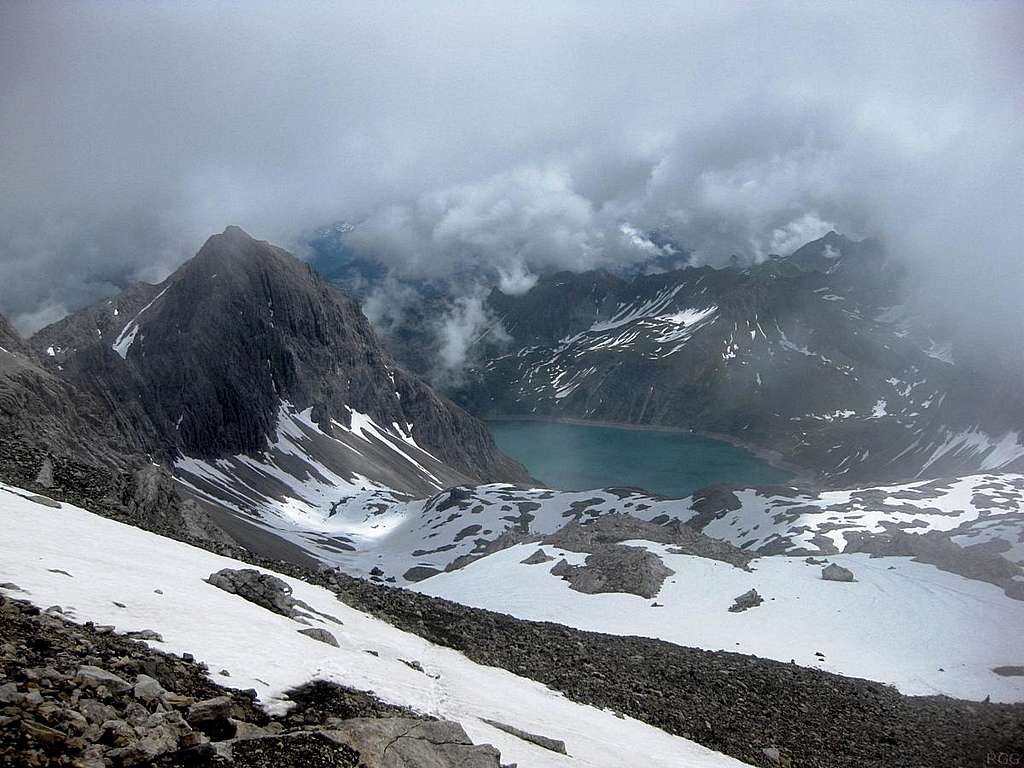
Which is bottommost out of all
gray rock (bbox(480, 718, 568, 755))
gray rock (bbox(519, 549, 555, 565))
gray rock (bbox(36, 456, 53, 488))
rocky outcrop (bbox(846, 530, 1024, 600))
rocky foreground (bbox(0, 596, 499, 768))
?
gray rock (bbox(480, 718, 568, 755))

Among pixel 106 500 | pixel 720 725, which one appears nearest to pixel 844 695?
pixel 720 725

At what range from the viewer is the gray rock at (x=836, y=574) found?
53231 mm

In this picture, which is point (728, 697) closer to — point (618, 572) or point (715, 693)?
point (715, 693)

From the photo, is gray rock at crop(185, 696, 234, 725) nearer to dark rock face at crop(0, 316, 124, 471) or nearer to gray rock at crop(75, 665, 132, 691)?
gray rock at crop(75, 665, 132, 691)

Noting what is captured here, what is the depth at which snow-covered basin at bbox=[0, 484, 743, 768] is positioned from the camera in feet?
47.5

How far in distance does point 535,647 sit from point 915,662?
83.4 feet

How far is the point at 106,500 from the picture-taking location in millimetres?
29656

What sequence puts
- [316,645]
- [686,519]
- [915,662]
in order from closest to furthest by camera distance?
[316,645], [915,662], [686,519]

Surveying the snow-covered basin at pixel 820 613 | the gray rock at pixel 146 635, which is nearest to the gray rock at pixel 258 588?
the gray rock at pixel 146 635

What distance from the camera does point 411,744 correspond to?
450 inches

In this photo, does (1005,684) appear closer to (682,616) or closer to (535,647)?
(682,616)

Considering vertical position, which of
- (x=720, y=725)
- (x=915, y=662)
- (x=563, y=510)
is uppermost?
(x=563, y=510)

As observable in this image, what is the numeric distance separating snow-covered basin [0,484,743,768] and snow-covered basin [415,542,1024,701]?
22.4 m

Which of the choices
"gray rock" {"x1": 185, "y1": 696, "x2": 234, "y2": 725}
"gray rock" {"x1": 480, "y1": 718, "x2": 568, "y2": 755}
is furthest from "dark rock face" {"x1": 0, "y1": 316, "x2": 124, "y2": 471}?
"gray rock" {"x1": 185, "y1": 696, "x2": 234, "y2": 725}
